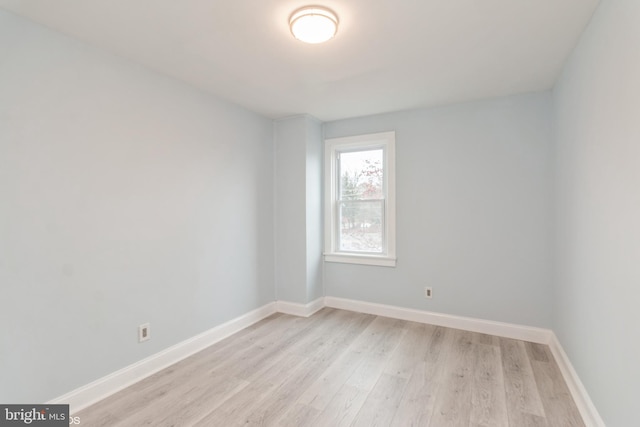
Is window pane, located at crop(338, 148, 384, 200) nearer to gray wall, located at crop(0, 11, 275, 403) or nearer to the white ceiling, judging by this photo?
the white ceiling

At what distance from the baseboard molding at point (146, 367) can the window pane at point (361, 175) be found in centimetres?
195

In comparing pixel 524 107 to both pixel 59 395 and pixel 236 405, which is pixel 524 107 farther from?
pixel 59 395

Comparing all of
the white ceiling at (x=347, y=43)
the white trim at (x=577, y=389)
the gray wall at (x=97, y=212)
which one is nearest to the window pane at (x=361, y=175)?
the white ceiling at (x=347, y=43)

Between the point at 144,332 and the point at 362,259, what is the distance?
7.93 ft

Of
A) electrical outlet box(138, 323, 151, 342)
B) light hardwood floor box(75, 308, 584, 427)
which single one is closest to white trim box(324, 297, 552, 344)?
light hardwood floor box(75, 308, 584, 427)

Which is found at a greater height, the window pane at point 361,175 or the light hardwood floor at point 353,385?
the window pane at point 361,175

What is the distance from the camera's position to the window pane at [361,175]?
3828mm

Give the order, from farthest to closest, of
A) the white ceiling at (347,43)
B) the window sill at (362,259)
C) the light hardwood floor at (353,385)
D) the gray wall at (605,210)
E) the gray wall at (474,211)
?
the window sill at (362,259) → the gray wall at (474,211) → the light hardwood floor at (353,385) → the white ceiling at (347,43) → the gray wall at (605,210)

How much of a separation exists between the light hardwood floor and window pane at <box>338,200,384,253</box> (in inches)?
43.9

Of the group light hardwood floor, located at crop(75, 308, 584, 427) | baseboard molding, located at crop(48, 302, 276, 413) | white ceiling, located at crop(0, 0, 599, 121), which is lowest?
light hardwood floor, located at crop(75, 308, 584, 427)

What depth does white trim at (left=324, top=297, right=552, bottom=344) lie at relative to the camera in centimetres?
299

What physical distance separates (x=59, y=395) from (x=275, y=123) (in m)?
3.24

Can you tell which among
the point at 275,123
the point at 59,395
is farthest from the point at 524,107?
the point at 59,395

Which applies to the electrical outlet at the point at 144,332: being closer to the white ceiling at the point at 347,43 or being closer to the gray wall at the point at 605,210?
the white ceiling at the point at 347,43
